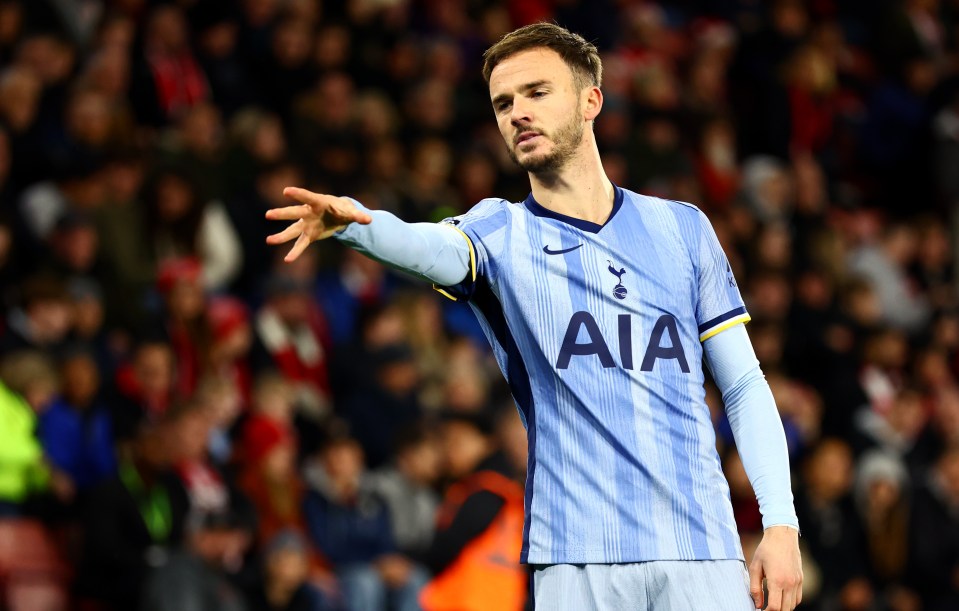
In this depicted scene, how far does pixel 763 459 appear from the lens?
3883 millimetres

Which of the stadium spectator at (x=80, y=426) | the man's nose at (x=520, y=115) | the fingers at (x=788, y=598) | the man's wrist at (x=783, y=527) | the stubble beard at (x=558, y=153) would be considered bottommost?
the fingers at (x=788, y=598)

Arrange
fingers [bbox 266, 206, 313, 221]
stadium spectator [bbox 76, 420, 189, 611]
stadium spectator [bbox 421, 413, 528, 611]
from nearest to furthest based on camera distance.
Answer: fingers [bbox 266, 206, 313, 221]
stadium spectator [bbox 421, 413, 528, 611]
stadium spectator [bbox 76, 420, 189, 611]

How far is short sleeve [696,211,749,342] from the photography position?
13.0 ft

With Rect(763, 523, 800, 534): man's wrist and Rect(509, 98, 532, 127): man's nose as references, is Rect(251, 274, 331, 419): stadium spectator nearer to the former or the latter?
Rect(509, 98, 532, 127): man's nose

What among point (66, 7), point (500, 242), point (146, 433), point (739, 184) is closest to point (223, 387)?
point (146, 433)

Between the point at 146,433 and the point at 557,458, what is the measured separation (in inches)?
189

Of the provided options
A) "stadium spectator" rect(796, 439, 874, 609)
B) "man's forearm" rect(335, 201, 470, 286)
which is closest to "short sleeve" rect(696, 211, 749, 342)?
"man's forearm" rect(335, 201, 470, 286)

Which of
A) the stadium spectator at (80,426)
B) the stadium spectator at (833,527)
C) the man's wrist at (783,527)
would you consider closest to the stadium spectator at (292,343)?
the stadium spectator at (80,426)

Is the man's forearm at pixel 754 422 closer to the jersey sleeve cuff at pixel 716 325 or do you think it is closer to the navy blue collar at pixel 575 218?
the jersey sleeve cuff at pixel 716 325

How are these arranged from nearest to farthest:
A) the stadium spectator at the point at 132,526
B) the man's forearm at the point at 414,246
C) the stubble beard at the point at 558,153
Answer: the man's forearm at the point at 414,246
the stubble beard at the point at 558,153
the stadium spectator at the point at 132,526

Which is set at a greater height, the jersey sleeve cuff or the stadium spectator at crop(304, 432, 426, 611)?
the jersey sleeve cuff

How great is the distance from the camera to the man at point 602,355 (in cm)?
371

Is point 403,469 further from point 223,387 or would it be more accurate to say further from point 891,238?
point 891,238

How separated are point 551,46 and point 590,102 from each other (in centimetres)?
19
